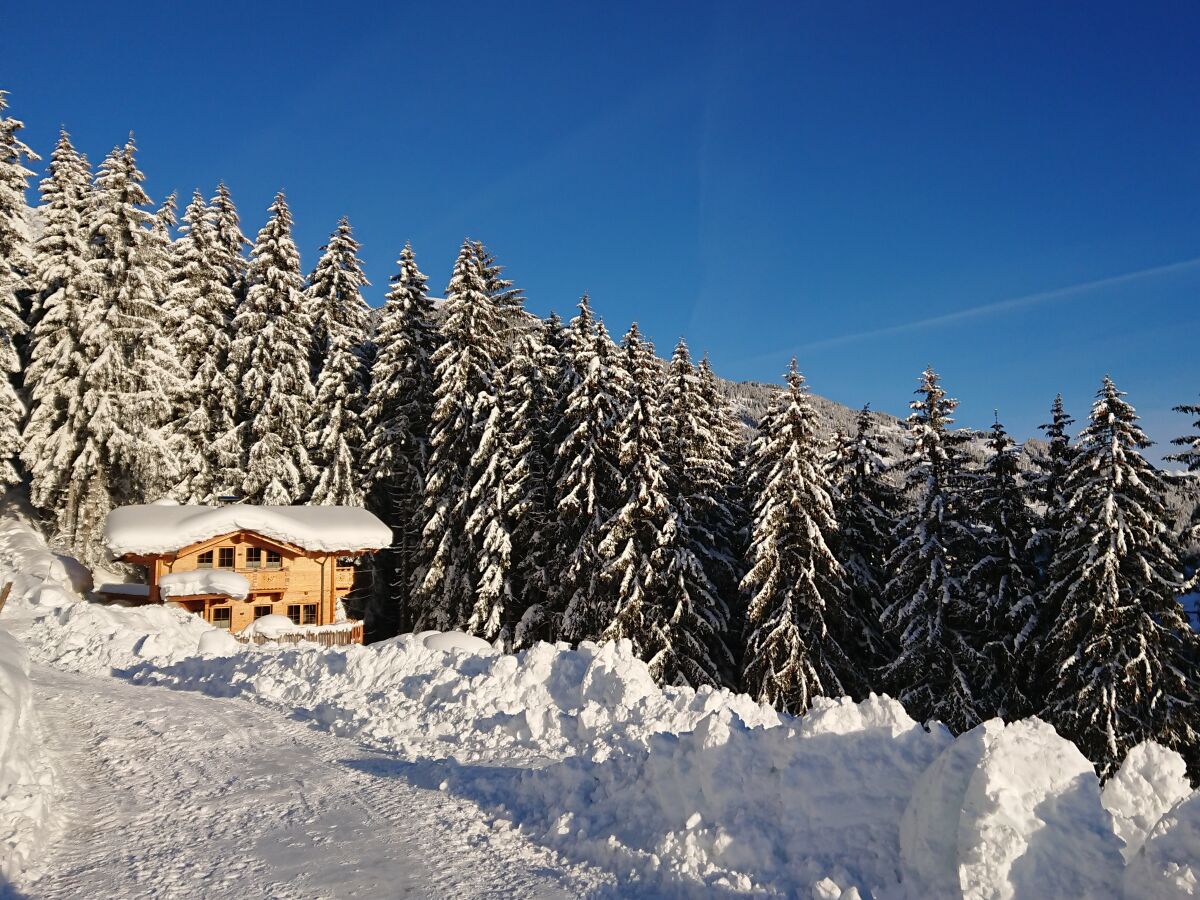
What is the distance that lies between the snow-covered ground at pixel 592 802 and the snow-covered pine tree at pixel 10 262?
22.4m

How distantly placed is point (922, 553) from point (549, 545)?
1350 cm

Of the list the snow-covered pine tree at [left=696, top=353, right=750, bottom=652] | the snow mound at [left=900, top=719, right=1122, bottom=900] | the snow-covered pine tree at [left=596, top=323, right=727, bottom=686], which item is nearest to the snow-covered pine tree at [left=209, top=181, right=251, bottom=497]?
the snow-covered pine tree at [left=596, top=323, right=727, bottom=686]

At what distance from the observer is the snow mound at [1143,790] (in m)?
5.82

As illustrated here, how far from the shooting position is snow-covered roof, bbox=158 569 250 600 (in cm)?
2794

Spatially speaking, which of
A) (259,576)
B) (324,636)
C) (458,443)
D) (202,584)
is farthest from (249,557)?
(458,443)

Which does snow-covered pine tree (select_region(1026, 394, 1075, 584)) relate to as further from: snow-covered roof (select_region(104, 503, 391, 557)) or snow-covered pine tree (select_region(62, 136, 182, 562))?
snow-covered pine tree (select_region(62, 136, 182, 562))

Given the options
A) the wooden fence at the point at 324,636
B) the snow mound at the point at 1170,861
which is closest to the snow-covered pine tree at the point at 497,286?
the wooden fence at the point at 324,636

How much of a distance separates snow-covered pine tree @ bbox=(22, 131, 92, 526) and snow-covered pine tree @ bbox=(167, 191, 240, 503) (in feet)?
13.4

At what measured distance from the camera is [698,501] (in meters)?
27.9

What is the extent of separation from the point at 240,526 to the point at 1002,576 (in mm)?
27446

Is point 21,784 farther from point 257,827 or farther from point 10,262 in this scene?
point 10,262

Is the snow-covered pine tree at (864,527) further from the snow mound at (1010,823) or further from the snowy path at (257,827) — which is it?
the snow mound at (1010,823)

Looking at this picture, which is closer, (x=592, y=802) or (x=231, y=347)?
(x=592, y=802)

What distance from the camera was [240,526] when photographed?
→ 29.3m
